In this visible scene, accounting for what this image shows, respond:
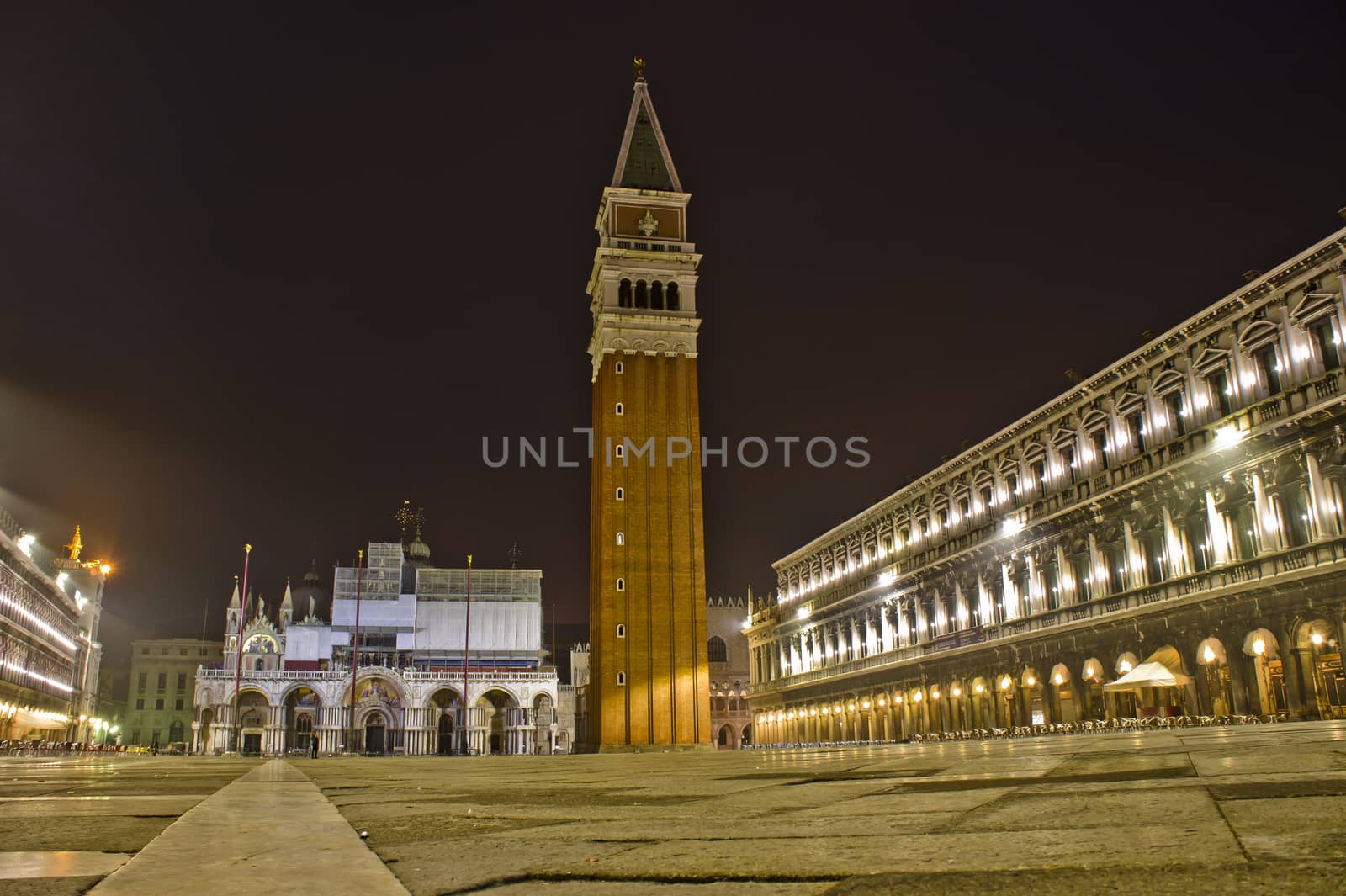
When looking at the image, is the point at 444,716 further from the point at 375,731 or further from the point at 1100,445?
the point at 1100,445

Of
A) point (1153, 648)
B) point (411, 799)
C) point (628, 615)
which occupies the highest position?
point (628, 615)

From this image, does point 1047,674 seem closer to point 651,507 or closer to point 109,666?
point 651,507

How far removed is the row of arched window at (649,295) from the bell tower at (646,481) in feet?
0.22

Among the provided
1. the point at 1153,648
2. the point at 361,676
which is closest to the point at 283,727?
the point at 361,676

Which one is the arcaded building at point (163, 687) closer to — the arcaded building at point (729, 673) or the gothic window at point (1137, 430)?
the arcaded building at point (729, 673)

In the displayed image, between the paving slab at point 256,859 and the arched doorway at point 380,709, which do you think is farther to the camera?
the arched doorway at point 380,709

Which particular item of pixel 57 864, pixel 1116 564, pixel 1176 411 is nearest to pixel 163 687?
pixel 1116 564

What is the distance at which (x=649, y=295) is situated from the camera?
60250 mm

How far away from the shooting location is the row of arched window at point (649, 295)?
60094 millimetres

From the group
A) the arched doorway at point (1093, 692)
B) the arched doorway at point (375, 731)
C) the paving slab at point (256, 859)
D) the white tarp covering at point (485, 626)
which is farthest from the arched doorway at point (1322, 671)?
the white tarp covering at point (485, 626)

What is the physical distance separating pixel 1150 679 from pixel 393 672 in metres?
64.3

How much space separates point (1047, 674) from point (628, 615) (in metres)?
22.4

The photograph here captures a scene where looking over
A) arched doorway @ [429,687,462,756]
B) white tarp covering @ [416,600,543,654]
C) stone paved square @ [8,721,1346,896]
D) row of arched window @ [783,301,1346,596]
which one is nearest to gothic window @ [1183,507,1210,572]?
row of arched window @ [783,301,1346,596]

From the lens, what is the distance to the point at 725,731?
93.2 meters
